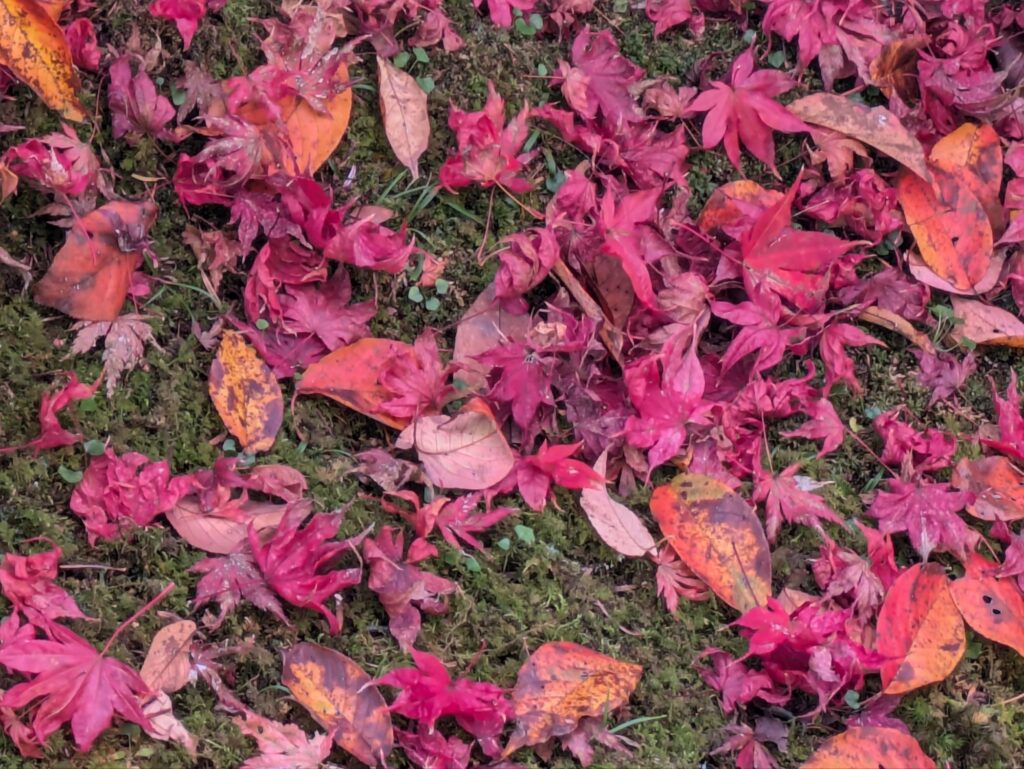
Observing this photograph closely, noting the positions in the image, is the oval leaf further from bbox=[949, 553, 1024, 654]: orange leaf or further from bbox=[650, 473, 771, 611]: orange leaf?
bbox=[949, 553, 1024, 654]: orange leaf

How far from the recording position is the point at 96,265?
168 centimetres

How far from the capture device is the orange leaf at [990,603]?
1710mm

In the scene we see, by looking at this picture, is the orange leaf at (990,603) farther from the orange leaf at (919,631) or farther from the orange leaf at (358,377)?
the orange leaf at (358,377)

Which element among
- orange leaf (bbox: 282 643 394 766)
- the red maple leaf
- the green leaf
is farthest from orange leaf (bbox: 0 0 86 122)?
the red maple leaf

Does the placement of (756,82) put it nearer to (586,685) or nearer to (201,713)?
(586,685)

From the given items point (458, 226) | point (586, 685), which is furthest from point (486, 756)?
point (458, 226)

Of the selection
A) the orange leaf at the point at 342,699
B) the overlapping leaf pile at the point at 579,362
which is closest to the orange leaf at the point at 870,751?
the overlapping leaf pile at the point at 579,362

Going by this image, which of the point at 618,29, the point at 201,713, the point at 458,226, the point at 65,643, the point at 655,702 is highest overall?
the point at 618,29

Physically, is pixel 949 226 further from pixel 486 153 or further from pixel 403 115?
pixel 403 115

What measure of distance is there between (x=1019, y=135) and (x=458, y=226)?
1.16m

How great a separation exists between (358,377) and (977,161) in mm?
1295

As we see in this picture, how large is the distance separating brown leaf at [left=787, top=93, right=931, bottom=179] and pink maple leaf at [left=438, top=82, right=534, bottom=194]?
580 millimetres

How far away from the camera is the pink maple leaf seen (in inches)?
72.4

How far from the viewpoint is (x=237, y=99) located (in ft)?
5.72
